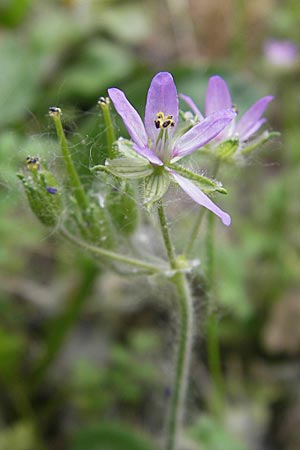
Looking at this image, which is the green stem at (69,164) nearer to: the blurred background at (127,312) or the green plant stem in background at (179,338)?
the blurred background at (127,312)

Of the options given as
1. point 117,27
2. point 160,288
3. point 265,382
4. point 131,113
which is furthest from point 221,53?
point 131,113

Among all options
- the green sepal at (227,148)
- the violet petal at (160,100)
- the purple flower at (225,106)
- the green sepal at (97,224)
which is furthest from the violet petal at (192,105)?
the green sepal at (97,224)

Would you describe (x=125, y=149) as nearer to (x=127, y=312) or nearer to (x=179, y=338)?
(x=179, y=338)

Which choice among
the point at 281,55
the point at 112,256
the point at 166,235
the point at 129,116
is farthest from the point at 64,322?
the point at 281,55

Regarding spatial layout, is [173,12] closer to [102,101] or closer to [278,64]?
[278,64]

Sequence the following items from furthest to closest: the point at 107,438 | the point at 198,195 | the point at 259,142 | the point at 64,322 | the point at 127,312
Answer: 1. the point at 127,312
2. the point at 64,322
3. the point at 107,438
4. the point at 259,142
5. the point at 198,195

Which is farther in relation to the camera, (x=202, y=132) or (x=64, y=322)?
(x=64, y=322)
